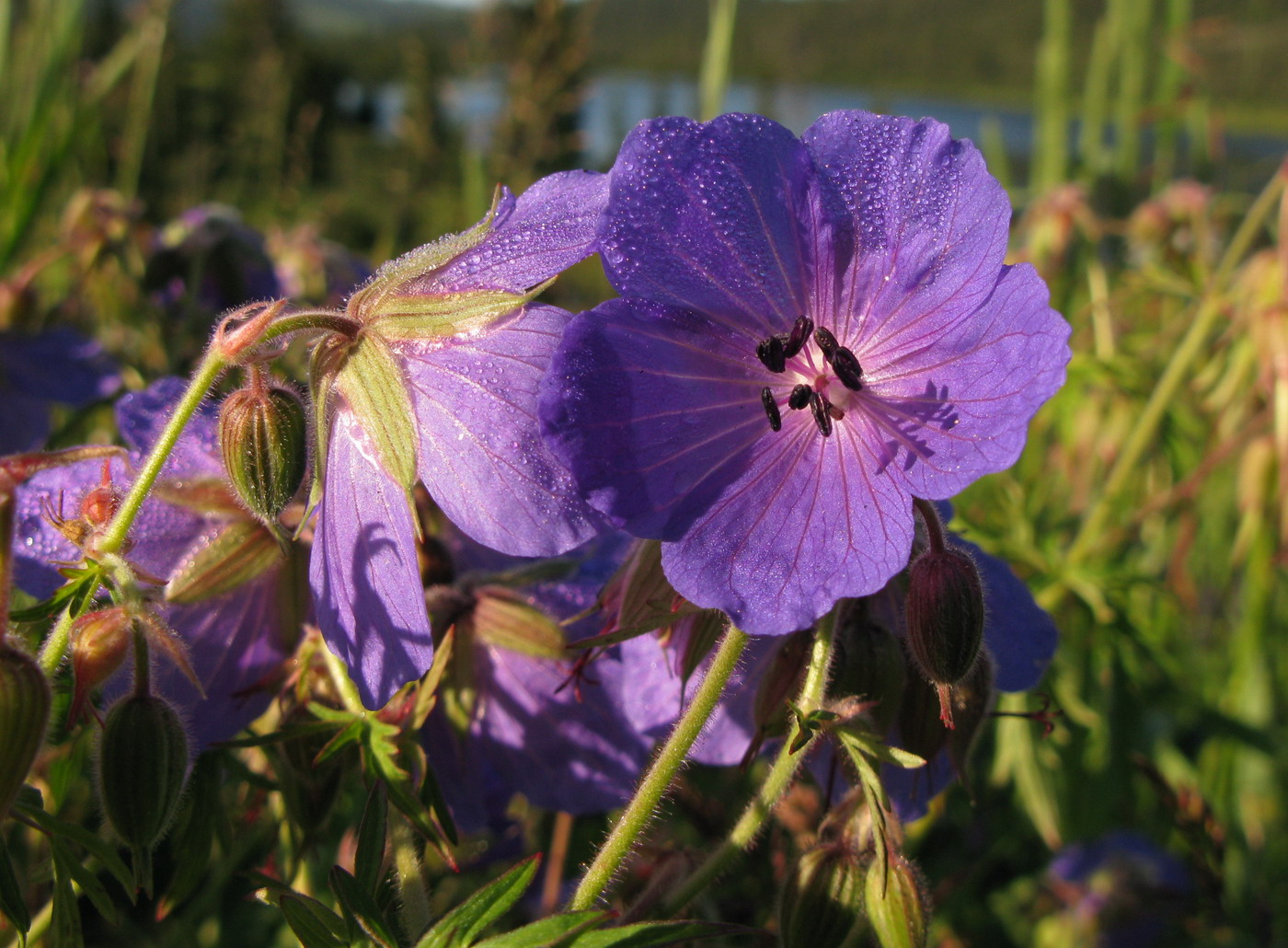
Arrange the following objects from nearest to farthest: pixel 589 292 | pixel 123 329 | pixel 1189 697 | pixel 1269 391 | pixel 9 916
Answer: pixel 9 916 < pixel 1269 391 < pixel 1189 697 < pixel 123 329 < pixel 589 292

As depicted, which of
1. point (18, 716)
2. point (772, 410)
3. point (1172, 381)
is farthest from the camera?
point (1172, 381)

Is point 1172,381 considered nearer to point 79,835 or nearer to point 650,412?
point 650,412

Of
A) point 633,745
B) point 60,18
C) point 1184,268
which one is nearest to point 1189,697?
point 1184,268

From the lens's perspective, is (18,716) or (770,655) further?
(770,655)

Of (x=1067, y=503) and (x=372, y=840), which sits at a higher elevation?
(x=372, y=840)

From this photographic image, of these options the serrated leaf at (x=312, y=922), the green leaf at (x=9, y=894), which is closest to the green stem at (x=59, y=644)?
the green leaf at (x=9, y=894)

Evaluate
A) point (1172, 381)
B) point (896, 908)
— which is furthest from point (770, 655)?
point (1172, 381)

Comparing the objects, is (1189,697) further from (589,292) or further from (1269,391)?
(589,292)

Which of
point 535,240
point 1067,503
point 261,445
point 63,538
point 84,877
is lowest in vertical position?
point 1067,503

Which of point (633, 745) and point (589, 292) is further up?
point (633, 745)
